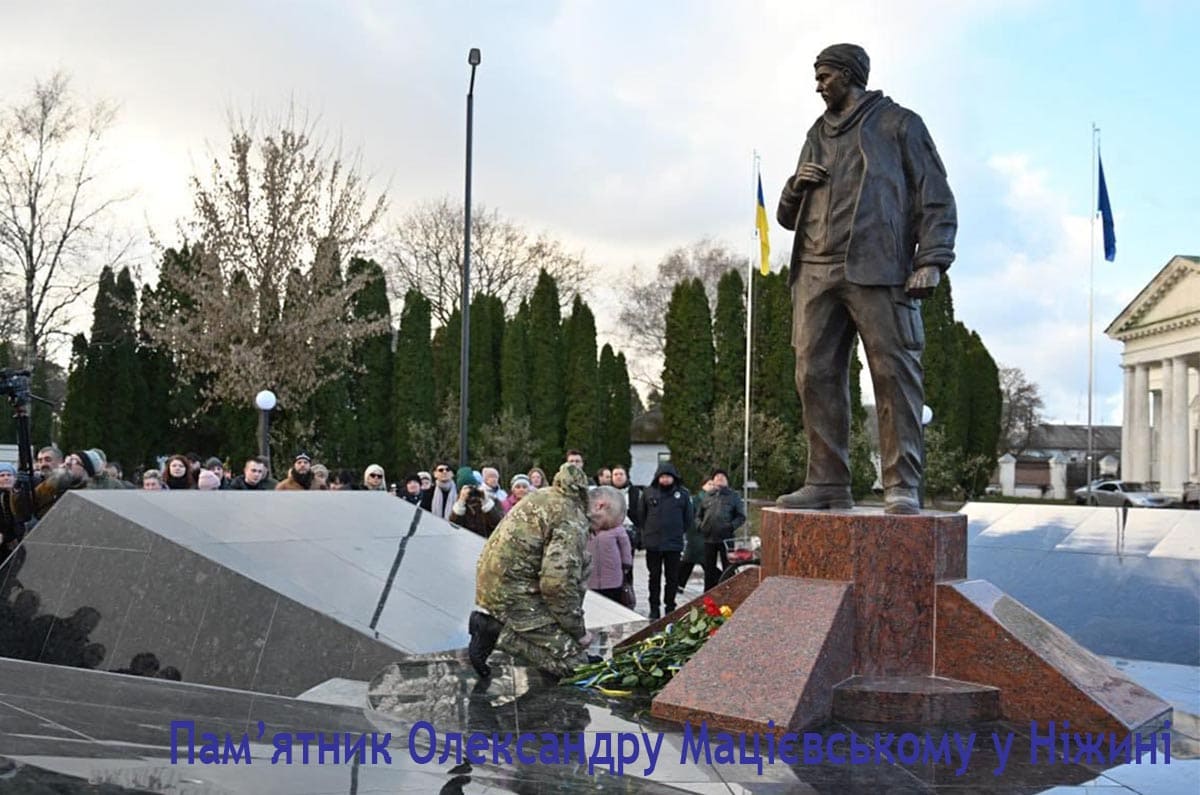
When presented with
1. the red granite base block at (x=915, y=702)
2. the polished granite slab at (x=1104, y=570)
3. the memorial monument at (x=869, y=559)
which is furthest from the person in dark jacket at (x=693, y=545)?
the red granite base block at (x=915, y=702)

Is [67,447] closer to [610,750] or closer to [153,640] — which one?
[153,640]

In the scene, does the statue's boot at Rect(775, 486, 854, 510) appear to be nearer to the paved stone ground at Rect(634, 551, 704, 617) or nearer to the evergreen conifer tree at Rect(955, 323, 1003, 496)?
the paved stone ground at Rect(634, 551, 704, 617)

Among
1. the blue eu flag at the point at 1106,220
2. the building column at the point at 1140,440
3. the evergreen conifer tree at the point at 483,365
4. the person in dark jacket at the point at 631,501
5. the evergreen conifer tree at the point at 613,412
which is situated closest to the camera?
the person in dark jacket at the point at 631,501

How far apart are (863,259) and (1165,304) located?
2407 inches

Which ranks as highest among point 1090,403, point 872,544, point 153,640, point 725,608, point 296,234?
point 296,234

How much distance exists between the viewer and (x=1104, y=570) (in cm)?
969

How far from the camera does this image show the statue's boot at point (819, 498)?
242 inches

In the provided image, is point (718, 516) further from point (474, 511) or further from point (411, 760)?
point (411, 760)

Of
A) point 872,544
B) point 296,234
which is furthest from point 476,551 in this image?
point 296,234

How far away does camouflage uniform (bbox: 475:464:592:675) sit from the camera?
5699 mm

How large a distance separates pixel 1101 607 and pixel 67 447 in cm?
2895

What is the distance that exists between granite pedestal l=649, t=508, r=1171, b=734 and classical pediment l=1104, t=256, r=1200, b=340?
56.1 meters

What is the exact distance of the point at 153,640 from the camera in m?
7.17

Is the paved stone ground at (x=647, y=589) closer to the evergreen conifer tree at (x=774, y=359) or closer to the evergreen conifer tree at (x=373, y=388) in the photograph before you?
the evergreen conifer tree at (x=373, y=388)
